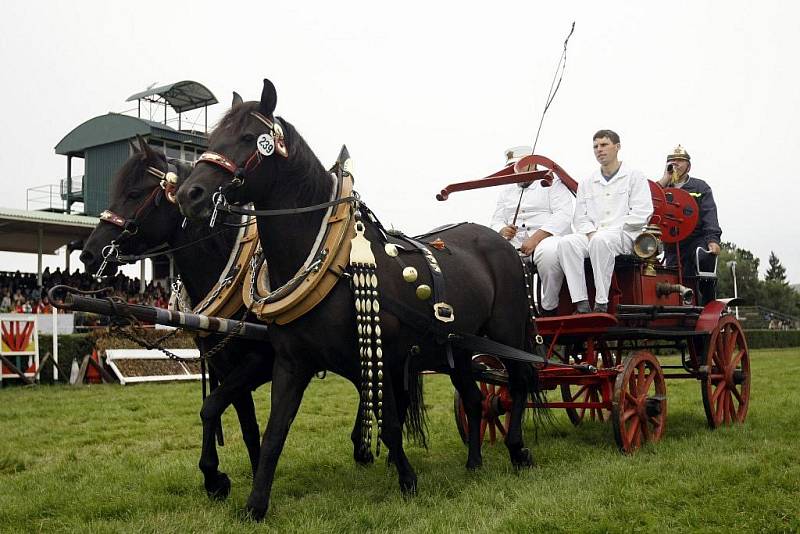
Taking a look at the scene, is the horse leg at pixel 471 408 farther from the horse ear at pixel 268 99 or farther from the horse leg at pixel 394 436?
the horse ear at pixel 268 99

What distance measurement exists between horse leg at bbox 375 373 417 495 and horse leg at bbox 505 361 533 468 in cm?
112

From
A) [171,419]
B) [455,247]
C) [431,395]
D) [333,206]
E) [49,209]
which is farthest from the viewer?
[49,209]

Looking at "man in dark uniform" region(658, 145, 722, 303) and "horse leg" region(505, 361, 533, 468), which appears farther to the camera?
"man in dark uniform" region(658, 145, 722, 303)

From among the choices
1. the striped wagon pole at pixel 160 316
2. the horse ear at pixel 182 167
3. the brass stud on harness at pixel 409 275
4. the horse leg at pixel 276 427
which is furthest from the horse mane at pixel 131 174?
the brass stud on harness at pixel 409 275

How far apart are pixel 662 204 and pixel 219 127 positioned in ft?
14.4

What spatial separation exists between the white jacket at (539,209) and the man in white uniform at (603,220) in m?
0.14

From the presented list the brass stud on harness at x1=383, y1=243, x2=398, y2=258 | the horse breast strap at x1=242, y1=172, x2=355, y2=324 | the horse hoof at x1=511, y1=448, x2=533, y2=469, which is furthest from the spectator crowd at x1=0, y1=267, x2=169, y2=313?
the horse breast strap at x1=242, y1=172, x2=355, y2=324

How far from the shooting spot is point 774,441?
21.3ft

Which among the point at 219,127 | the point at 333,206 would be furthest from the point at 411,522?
the point at 219,127

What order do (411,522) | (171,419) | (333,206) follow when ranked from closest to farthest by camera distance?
(411,522) → (333,206) → (171,419)

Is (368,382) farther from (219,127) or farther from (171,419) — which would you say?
(171,419)

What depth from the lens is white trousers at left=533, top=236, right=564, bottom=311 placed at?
6836 mm

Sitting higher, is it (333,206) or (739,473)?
(333,206)

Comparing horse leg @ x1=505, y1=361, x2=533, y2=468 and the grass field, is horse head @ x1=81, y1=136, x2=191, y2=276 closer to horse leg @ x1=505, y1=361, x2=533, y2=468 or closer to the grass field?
the grass field
